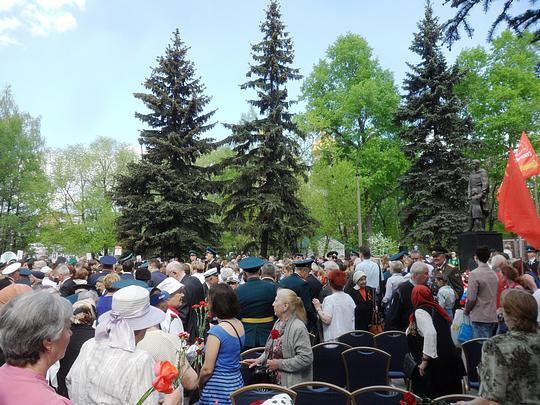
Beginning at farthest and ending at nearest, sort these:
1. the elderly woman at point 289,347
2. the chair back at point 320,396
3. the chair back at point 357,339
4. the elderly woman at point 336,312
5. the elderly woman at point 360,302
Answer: the elderly woman at point 360,302, the elderly woman at point 336,312, the chair back at point 357,339, the elderly woman at point 289,347, the chair back at point 320,396

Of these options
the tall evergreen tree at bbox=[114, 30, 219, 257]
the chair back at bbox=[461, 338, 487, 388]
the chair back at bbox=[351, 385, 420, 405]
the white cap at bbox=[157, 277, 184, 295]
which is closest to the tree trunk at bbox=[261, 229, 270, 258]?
the tall evergreen tree at bbox=[114, 30, 219, 257]

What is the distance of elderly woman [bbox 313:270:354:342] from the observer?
6.91 m

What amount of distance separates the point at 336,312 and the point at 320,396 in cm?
294

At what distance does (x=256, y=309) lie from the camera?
21.4 ft

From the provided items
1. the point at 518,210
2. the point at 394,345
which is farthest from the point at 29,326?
the point at 518,210

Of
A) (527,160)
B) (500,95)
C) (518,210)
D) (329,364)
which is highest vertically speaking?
(500,95)

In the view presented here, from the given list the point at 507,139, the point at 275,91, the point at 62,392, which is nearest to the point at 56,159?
the point at 275,91

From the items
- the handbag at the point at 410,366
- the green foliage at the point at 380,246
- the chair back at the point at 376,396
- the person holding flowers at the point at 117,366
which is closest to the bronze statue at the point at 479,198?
the handbag at the point at 410,366

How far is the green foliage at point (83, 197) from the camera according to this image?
40531 mm

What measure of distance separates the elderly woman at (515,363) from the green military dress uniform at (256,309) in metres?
3.50

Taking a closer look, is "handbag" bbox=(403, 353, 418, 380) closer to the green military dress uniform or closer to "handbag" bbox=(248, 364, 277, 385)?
"handbag" bbox=(248, 364, 277, 385)

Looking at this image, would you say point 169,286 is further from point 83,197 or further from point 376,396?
point 83,197

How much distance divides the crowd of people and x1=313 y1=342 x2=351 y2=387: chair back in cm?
67

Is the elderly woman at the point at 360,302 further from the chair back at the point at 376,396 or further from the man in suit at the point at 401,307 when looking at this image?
the chair back at the point at 376,396
